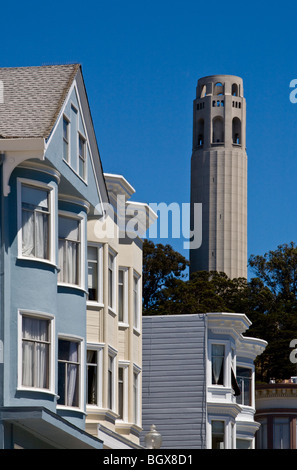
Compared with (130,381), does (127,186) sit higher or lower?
higher

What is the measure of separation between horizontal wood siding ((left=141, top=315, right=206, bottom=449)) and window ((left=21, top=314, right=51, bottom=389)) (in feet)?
74.3

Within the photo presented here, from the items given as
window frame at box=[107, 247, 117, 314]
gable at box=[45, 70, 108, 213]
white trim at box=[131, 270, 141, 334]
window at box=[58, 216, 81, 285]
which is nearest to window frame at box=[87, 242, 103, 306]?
window frame at box=[107, 247, 117, 314]

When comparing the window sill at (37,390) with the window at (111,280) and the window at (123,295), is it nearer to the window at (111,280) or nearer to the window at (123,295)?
the window at (111,280)

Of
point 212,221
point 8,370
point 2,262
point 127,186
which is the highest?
point 212,221

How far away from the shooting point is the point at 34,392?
27516 mm

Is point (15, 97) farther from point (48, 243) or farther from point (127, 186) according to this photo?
point (127, 186)

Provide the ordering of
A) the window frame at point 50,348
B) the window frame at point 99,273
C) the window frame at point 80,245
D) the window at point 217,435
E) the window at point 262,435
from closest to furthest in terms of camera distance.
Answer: the window frame at point 50,348
the window frame at point 80,245
the window frame at point 99,273
the window at point 217,435
the window at point 262,435

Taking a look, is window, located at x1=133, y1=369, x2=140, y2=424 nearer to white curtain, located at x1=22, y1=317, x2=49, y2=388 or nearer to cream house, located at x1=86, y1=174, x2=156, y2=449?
cream house, located at x1=86, y1=174, x2=156, y2=449

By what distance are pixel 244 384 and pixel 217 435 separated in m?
6.53

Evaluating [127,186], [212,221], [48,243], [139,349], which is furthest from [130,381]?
[212,221]

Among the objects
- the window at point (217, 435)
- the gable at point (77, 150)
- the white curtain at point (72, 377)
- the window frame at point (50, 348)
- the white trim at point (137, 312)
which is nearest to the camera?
the window frame at point (50, 348)

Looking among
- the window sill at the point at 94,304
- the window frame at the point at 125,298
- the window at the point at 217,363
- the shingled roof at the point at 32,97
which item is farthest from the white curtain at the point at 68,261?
the window at the point at 217,363

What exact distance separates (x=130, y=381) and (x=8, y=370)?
13495 mm

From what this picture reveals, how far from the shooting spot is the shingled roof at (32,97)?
28.8 metres
